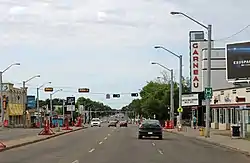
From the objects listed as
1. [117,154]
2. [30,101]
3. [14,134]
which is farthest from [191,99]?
[30,101]

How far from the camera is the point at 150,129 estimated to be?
4303 cm

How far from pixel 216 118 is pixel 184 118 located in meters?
35.5

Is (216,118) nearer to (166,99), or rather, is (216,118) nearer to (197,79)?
(197,79)

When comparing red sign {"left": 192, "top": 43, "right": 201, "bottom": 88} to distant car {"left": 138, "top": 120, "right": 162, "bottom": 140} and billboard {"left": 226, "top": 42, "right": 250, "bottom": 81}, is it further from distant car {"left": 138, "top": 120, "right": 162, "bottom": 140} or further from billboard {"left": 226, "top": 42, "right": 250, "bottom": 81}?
distant car {"left": 138, "top": 120, "right": 162, "bottom": 140}

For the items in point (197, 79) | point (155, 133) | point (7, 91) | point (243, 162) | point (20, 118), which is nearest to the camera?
point (243, 162)

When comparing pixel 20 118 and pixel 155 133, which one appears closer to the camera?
pixel 155 133

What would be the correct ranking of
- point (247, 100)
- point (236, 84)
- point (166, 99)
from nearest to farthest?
point (247, 100) → point (236, 84) → point (166, 99)

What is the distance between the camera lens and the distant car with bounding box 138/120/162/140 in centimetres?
4266

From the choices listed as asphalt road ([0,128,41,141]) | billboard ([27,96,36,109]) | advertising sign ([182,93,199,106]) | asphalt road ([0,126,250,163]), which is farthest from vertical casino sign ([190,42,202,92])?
billboard ([27,96,36,109])

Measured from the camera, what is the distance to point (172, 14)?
37750mm

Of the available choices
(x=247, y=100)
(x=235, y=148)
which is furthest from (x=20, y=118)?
(x=235, y=148)

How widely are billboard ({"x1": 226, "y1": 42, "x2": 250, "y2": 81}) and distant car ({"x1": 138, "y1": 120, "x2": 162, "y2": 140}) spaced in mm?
21764

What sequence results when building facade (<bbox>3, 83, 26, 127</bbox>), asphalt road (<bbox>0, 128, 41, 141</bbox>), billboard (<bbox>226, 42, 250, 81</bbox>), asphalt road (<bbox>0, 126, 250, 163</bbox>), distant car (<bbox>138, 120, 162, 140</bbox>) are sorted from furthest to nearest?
building facade (<bbox>3, 83, 26, 127</bbox>) < billboard (<bbox>226, 42, 250, 81</bbox>) < asphalt road (<bbox>0, 128, 41, 141</bbox>) < distant car (<bbox>138, 120, 162, 140</bbox>) < asphalt road (<bbox>0, 126, 250, 163</bbox>)

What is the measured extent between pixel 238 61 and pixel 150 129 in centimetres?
2335
